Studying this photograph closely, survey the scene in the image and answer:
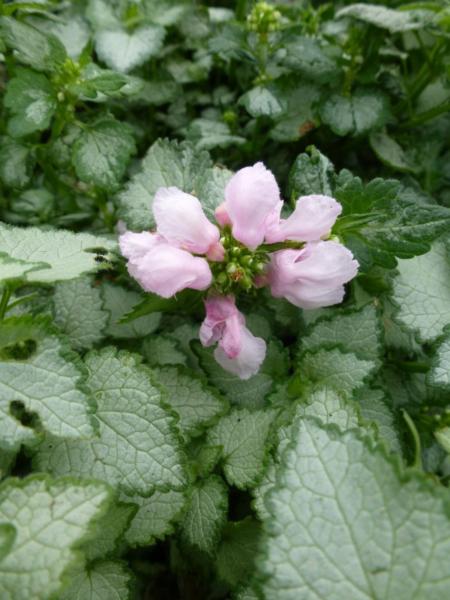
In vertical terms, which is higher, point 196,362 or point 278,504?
point 278,504

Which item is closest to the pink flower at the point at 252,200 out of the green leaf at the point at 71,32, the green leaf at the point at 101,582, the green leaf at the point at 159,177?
the green leaf at the point at 159,177

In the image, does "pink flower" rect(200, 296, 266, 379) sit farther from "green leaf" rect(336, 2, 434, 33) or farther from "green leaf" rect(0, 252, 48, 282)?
"green leaf" rect(336, 2, 434, 33)

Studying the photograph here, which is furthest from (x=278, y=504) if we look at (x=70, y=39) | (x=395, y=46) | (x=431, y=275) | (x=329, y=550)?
(x=395, y=46)

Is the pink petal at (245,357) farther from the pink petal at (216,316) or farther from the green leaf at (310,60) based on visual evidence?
the green leaf at (310,60)

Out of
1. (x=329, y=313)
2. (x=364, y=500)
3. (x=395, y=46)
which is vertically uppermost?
(x=395, y=46)

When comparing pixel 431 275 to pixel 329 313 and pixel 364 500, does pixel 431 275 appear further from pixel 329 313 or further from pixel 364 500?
pixel 364 500

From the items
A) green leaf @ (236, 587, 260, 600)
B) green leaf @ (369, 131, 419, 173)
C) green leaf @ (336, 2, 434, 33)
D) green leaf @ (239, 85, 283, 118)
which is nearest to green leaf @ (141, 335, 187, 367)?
green leaf @ (236, 587, 260, 600)

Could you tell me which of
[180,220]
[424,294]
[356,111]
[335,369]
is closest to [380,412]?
[335,369]
